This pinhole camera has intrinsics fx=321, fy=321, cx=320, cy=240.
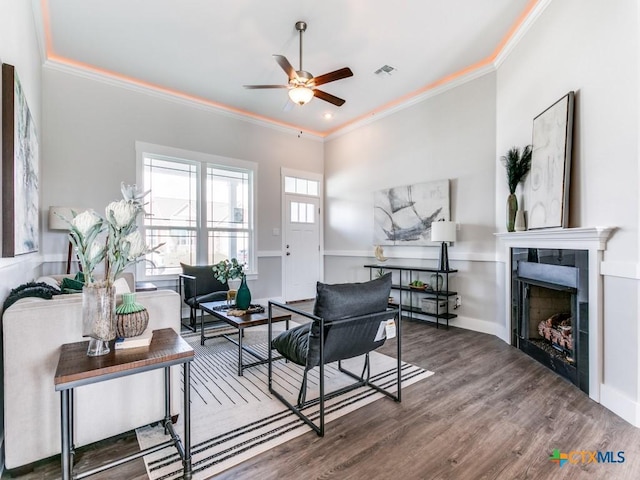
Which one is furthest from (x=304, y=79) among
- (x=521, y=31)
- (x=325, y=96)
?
(x=521, y=31)

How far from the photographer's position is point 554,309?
3121 mm

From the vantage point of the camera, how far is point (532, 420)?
2.04m

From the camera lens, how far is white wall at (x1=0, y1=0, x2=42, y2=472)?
1768 millimetres

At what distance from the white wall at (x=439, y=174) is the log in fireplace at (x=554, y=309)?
0.59m

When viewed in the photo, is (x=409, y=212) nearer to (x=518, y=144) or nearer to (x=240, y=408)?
(x=518, y=144)

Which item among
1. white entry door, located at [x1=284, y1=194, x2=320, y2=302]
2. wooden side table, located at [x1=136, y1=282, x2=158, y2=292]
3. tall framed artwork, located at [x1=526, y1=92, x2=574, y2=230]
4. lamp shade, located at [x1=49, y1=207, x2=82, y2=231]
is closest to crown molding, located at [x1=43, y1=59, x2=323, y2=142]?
white entry door, located at [x1=284, y1=194, x2=320, y2=302]

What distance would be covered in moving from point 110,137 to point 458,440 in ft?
16.3

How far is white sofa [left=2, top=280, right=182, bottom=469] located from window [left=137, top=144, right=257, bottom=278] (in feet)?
9.87

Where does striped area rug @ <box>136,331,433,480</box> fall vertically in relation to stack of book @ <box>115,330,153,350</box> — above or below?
below

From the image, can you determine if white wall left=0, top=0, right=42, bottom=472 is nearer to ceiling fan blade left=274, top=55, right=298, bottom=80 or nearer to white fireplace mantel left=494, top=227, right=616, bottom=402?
ceiling fan blade left=274, top=55, right=298, bottom=80

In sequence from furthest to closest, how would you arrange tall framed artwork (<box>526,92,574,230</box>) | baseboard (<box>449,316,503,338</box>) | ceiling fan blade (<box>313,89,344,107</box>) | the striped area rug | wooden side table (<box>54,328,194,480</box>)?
baseboard (<box>449,316,503,338</box>), ceiling fan blade (<box>313,89,344,107</box>), tall framed artwork (<box>526,92,574,230</box>), the striped area rug, wooden side table (<box>54,328,194,480</box>)

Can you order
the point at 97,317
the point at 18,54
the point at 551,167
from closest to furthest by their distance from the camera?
Answer: the point at 97,317
the point at 18,54
the point at 551,167

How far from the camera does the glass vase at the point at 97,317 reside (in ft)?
4.63

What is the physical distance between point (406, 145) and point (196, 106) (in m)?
3.28
